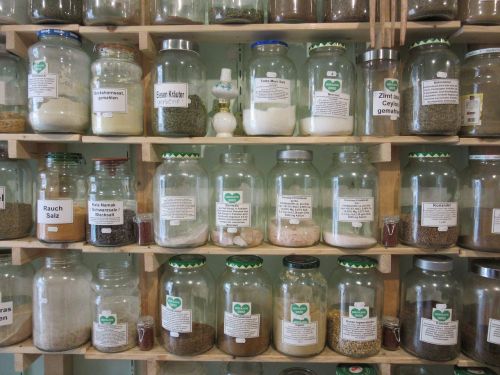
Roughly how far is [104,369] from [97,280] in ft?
1.59

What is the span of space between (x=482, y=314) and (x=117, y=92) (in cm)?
141

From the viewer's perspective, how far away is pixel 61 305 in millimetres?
1267

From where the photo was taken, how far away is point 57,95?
3.90 feet

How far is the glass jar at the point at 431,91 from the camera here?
3.80 ft

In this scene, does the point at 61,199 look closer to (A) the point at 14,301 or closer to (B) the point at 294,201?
(A) the point at 14,301

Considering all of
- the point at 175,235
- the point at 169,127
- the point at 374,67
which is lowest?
the point at 175,235

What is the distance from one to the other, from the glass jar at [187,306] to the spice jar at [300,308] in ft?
0.78

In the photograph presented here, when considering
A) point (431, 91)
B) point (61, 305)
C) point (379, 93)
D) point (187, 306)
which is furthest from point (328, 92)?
point (61, 305)

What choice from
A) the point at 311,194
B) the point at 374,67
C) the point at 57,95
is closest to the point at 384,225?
the point at 311,194

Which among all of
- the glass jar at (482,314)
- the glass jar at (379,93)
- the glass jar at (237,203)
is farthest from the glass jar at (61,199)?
the glass jar at (482,314)

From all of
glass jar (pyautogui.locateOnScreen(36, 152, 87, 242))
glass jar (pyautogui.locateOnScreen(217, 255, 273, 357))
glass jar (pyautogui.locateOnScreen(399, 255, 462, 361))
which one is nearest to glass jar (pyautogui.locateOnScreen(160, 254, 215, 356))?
glass jar (pyautogui.locateOnScreen(217, 255, 273, 357))

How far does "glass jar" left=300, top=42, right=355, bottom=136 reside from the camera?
1190mm

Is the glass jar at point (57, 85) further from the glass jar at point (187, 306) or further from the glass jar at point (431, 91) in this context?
the glass jar at point (431, 91)

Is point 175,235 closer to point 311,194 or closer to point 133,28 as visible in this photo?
point 311,194
